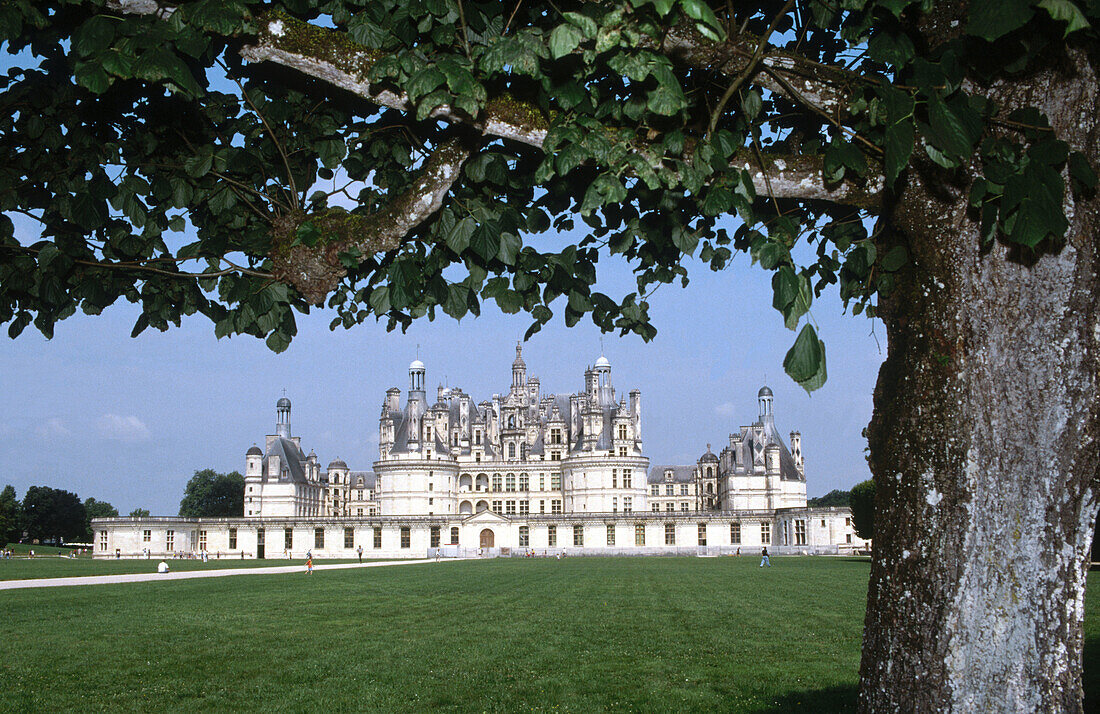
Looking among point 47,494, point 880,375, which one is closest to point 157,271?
point 880,375

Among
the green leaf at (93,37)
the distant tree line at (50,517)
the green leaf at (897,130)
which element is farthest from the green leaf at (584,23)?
the distant tree line at (50,517)

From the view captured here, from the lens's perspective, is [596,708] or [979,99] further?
[596,708]

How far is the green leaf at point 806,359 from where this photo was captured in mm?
2738

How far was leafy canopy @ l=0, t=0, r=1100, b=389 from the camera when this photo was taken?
8.71 feet

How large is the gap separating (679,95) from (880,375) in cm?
129

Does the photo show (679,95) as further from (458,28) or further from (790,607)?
(790,607)

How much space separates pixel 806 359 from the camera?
2746 millimetres

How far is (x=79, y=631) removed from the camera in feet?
45.4

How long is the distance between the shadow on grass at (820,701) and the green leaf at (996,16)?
6303mm

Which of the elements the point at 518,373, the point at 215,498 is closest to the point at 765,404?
the point at 518,373

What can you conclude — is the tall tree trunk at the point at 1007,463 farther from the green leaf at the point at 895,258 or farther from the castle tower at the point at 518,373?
the castle tower at the point at 518,373

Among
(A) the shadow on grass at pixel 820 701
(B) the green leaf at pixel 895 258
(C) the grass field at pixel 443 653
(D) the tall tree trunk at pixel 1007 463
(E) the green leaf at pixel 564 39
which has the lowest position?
(C) the grass field at pixel 443 653

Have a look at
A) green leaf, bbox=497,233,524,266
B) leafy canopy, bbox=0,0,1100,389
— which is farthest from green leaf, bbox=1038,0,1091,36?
green leaf, bbox=497,233,524,266

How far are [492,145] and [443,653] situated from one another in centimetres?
858
